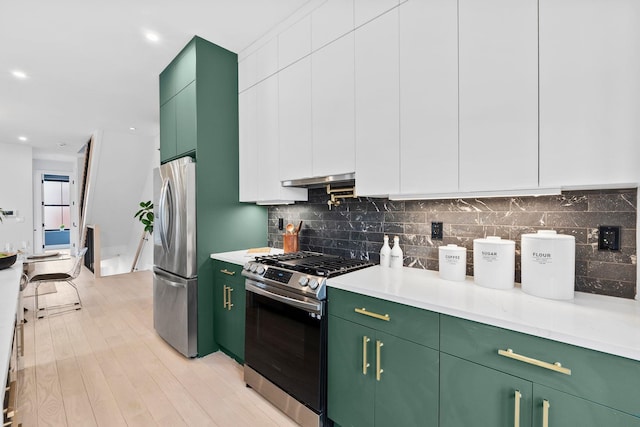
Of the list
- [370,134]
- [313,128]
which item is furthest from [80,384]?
[370,134]

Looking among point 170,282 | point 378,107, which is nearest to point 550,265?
point 378,107

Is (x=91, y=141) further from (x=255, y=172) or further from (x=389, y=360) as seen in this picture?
(x=389, y=360)

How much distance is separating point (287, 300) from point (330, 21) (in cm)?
195

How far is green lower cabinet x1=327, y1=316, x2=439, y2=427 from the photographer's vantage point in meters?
1.33

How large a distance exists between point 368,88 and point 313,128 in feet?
1.71

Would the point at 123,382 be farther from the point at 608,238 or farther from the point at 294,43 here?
the point at 608,238

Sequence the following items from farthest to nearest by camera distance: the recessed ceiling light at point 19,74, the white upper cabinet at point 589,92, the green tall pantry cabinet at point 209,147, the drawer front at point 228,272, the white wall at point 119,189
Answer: the white wall at point 119,189 → the recessed ceiling light at point 19,74 → the green tall pantry cabinet at point 209,147 → the drawer front at point 228,272 → the white upper cabinet at point 589,92

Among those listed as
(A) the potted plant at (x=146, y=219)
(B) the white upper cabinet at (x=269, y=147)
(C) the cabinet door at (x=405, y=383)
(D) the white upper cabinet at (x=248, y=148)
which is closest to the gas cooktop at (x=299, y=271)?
(C) the cabinet door at (x=405, y=383)

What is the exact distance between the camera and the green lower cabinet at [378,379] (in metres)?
1.33

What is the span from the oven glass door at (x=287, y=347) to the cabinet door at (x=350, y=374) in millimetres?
62

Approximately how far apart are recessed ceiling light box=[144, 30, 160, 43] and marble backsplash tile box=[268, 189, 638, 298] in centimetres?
195

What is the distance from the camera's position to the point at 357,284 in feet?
5.21

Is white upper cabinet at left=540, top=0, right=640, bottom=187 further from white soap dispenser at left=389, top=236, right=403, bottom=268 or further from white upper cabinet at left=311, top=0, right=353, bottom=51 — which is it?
white upper cabinet at left=311, top=0, right=353, bottom=51

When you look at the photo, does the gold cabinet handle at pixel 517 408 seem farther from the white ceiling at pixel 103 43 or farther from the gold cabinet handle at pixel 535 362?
the white ceiling at pixel 103 43
